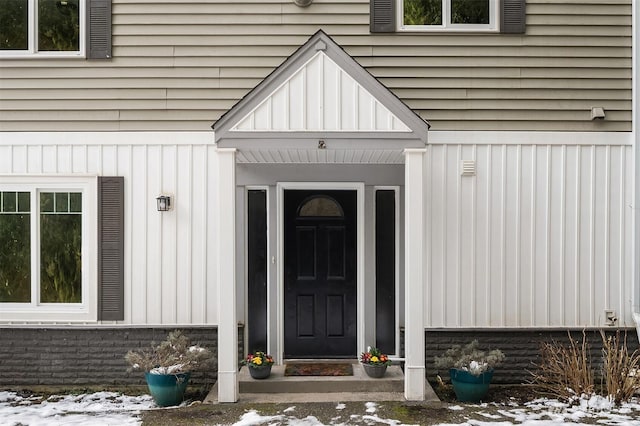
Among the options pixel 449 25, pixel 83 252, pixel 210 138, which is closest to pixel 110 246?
pixel 83 252

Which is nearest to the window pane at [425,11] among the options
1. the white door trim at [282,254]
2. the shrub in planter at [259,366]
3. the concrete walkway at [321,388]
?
A: the white door trim at [282,254]

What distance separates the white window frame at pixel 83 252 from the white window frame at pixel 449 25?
3771 millimetres

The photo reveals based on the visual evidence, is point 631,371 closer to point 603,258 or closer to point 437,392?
point 603,258

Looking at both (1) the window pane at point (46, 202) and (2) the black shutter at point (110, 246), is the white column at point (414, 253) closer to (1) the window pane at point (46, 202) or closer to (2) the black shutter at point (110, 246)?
(2) the black shutter at point (110, 246)

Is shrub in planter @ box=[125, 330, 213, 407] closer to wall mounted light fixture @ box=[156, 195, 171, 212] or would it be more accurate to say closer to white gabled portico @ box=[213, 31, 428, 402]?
white gabled portico @ box=[213, 31, 428, 402]

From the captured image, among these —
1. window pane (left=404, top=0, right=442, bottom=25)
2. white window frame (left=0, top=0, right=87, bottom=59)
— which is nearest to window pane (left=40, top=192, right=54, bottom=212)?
white window frame (left=0, top=0, right=87, bottom=59)

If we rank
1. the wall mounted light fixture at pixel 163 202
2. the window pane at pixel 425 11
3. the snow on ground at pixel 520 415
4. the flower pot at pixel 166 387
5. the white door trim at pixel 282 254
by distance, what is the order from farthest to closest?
the white door trim at pixel 282 254, the window pane at pixel 425 11, the wall mounted light fixture at pixel 163 202, the flower pot at pixel 166 387, the snow on ground at pixel 520 415

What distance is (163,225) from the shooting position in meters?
5.61

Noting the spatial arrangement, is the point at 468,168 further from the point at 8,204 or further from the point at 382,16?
the point at 8,204

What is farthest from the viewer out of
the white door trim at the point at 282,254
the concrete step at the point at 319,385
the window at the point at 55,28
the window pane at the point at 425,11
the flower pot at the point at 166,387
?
the white door trim at the point at 282,254

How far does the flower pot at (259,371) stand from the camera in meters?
5.34

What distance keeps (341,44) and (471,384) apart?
12.4 feet

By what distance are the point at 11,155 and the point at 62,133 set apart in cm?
60

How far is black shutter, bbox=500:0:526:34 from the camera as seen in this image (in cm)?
563
